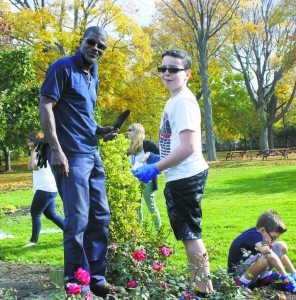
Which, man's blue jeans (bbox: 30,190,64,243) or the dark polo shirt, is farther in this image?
man's blue jeans (bbox: 30,190,64,243)

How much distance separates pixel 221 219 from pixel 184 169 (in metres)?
A: 6.06

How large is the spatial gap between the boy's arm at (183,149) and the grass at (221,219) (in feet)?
2.40

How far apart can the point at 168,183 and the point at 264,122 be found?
1476 inches

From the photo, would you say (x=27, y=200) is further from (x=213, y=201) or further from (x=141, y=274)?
(x=141, y=274)

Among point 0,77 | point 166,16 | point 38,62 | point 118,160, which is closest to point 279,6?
point 166,16

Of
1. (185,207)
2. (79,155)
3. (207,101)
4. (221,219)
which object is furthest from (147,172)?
(207,101)

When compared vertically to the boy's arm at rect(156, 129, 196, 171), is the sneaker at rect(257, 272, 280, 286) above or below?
below

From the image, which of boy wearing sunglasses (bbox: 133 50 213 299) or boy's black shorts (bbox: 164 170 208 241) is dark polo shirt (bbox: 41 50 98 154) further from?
boy's black shorts (bbox: 164 170 208 241)

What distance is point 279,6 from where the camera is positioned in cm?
3716

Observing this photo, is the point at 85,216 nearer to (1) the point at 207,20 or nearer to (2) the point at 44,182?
(2) the point at 44,182

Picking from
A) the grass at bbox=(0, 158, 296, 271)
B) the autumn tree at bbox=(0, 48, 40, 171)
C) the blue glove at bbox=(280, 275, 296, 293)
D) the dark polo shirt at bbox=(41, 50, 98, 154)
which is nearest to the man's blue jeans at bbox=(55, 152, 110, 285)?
the dark polo shirt at bbox=(41, 50, 98, 154)

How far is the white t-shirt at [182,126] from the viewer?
3531 mm

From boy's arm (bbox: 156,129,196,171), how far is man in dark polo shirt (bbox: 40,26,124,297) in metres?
0.62

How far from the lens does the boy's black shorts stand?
3.57m
